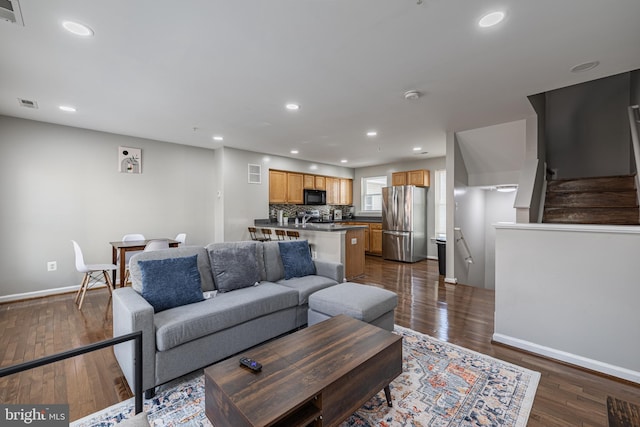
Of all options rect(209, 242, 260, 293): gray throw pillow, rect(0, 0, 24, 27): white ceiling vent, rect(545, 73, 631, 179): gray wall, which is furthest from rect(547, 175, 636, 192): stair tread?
rect(0, 0, 24, 27): white ceiling vent

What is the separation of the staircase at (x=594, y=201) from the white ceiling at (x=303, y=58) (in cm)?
134

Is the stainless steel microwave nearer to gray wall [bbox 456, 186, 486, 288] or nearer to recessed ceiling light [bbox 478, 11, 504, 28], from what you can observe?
gray wall [bbox 456, 186, 486, 288]

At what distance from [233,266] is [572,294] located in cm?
306

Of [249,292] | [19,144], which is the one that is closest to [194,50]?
[249,292]

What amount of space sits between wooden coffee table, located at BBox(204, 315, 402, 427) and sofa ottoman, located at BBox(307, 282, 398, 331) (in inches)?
16.9

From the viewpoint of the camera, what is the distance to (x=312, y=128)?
4371 mm

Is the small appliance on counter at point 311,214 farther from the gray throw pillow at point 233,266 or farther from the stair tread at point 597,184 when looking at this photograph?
the stair tread at point 597,184

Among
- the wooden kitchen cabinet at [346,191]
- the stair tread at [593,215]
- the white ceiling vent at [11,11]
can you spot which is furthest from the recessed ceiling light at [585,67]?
the wooden kitchen cabinet at [346,191]

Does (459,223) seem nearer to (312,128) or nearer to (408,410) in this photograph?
(312,128)

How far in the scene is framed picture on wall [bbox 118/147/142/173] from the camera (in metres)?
4.69

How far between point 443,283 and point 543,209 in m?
1.82

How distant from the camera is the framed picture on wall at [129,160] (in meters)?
4.69

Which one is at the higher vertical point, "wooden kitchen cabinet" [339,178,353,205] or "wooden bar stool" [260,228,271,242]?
"wooden kitchen cabinet" [339,178,353,205]

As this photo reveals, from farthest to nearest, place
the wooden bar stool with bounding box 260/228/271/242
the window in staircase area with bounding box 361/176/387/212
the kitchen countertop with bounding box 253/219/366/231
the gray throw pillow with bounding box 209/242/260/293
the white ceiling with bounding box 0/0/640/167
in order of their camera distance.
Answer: the window in staircase area with bounding box 361/176/387/212 < the wooden bar stool with bounding box 260/228/271/242 < the kitchen countertop with bounding box 253/219/366/231 < the gray throw pillow with bounding box 209/242/260/293 < the white ceiling with bounding box 0/0/640/167
